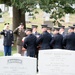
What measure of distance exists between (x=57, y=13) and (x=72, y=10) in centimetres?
149

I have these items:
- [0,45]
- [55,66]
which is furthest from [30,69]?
[0,45]

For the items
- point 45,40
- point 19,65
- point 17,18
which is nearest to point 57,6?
point 17,18

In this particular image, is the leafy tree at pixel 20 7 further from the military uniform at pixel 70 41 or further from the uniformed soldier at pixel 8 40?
the military uniform at pixel 70 41

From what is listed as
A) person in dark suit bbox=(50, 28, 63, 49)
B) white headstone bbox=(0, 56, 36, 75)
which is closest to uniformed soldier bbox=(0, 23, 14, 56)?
person in dark suit bbox=(50, 28, 63, 49)

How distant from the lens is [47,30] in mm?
15648

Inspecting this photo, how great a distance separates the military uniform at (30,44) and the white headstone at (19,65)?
14.7 ft

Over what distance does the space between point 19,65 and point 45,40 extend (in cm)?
482

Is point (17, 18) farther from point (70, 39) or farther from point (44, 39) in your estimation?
point (70, 39)

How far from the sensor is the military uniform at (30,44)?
1531 cm

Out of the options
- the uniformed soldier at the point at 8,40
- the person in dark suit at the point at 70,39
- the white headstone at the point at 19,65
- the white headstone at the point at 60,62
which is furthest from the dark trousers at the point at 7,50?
the white headstone at the point at 19,65

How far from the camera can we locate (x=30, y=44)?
1545cm

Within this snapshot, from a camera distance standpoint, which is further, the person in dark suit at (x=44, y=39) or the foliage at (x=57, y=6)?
the foliage at (x=57, y=6)

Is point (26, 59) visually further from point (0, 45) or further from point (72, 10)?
point (72, 10)

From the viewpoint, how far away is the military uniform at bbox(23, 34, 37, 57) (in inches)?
603
